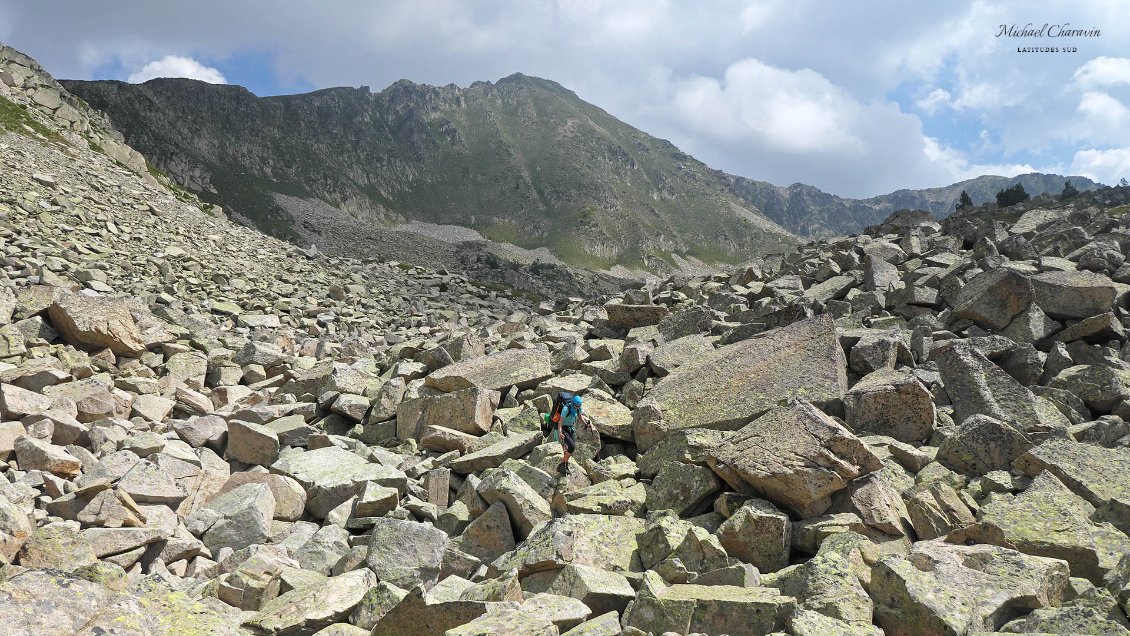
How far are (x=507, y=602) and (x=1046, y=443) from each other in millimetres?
8302

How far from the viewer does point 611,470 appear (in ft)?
35.7

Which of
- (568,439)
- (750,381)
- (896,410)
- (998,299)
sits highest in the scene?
(998,299)

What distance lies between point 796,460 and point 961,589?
97.3 inches

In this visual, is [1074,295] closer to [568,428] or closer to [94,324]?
[568,428]

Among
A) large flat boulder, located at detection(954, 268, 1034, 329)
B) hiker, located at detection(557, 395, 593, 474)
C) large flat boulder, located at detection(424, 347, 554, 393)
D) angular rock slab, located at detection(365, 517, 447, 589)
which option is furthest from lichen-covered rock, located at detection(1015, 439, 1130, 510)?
large flat boulder, located at detection(424, 347, 554, 393)

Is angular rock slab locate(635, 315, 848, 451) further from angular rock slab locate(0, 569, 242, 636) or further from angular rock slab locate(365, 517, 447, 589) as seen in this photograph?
angular rock slab locate(0, 569, 242, 636)

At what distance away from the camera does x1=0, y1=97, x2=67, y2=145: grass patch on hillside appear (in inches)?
1512

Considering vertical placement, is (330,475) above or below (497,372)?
below

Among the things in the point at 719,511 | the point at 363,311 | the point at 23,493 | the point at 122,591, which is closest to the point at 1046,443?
the point at 719,511

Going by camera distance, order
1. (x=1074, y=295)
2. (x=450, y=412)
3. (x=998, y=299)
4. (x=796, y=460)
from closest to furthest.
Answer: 1. (x=796, y=460)
2. (x=450, y=412)
3. (x=998, y=299)
4. (x=1074, y=295)

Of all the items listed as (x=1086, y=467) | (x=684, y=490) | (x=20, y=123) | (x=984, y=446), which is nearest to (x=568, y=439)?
(x=684, y=490)

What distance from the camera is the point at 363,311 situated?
31.4 m

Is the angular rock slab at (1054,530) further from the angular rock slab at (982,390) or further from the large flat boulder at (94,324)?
the large flat boulder at (94,324)

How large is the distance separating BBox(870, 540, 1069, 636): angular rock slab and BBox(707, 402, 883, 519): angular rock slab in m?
1.52
